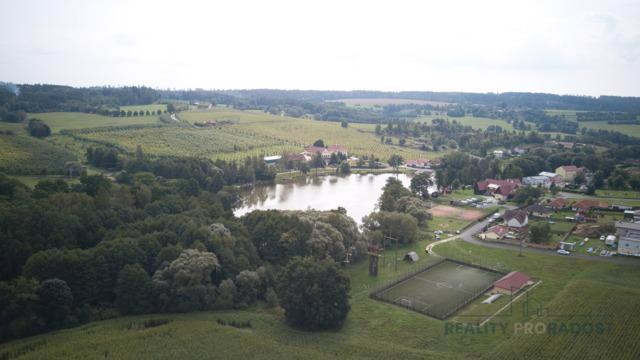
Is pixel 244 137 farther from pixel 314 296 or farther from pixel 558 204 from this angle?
pixel 314 296

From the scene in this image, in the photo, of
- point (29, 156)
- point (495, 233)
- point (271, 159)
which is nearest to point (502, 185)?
point (495, 233)

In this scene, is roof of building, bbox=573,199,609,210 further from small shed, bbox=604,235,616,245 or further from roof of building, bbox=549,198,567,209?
small shed, bbox=604,235,616,245

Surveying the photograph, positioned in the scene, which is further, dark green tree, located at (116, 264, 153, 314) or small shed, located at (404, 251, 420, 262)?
small shed, located at (404, 251, 420, 262)

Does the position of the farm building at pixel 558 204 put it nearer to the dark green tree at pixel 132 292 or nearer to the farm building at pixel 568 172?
the farm building at pixel 568 172

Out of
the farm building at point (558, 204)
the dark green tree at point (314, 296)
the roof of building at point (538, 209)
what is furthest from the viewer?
the farm building at point (558, 204)

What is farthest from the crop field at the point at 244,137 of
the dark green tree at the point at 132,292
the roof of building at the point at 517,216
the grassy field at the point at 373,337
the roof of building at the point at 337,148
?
the grassy field at the point at 373,337

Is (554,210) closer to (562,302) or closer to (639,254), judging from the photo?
(639,254)

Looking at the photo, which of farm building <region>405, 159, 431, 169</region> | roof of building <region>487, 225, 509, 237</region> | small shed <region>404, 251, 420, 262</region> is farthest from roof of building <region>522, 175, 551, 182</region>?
small shed <region>404, 251, 420, 262</region>
